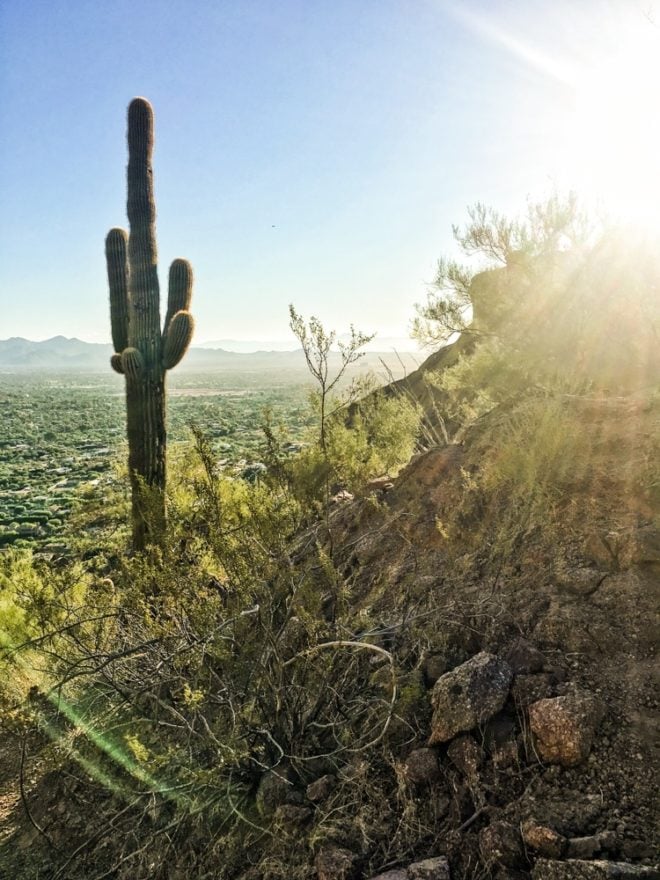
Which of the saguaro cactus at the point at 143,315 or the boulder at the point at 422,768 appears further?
the saguaro cactus at the point at 143,315

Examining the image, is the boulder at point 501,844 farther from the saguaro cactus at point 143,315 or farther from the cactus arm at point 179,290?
the cactus arm at point 179,290

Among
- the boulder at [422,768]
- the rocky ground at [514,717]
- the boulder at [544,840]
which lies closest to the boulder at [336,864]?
the rocky ground at [514,717]

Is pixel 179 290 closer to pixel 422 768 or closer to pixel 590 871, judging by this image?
pixel 422 768

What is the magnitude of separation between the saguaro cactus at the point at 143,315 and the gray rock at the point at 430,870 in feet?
16.9

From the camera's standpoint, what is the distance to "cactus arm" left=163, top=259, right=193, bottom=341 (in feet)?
27.3

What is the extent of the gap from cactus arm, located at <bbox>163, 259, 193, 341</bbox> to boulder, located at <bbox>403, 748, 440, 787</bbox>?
293 inches

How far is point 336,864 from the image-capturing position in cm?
218

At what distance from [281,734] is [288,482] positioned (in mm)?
1595

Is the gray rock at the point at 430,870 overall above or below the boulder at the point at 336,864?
above

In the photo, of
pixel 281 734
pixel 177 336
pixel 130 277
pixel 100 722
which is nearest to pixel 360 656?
pixel 281 734

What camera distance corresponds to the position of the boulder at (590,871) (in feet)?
5.54

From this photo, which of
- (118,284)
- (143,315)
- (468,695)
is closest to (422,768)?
(468,695)

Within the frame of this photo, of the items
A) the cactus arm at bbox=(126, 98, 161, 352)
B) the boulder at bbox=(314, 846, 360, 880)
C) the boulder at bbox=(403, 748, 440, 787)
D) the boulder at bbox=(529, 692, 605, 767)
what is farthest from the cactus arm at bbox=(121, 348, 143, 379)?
the boulder at bbox=(529, 692, 605, 767)

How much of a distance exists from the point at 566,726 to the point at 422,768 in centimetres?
72
